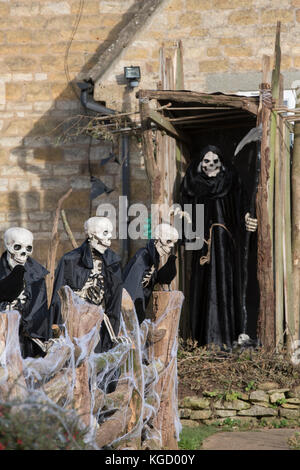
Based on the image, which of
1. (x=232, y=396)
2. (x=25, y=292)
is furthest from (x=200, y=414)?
(x=25, y=292)

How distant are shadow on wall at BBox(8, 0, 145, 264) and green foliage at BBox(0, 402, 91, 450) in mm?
6617

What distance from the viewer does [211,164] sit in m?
9.05

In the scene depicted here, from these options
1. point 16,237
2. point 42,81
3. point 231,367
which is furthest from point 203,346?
point 42,81

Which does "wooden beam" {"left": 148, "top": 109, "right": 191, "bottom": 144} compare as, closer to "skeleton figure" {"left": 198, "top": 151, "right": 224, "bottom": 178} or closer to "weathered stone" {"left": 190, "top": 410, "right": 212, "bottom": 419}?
"skeleton figure" {"left": 198, "top": 151, "right": 224, "bottom": 178}

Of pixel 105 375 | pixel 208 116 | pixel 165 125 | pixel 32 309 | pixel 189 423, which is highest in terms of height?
pixel 208 116

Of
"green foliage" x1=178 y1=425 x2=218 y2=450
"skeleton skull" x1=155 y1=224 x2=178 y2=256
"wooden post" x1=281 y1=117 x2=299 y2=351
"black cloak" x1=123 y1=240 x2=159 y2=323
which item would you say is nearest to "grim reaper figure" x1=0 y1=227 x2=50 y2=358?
"black cloak" x1=123 y1=240 x2=159 y2=323

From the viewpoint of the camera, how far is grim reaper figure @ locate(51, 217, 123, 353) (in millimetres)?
6977

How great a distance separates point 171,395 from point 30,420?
262 cm

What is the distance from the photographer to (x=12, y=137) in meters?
10.9

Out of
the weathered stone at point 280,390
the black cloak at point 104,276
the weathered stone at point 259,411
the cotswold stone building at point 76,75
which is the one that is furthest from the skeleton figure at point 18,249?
the cotswold stone building at point 76,75

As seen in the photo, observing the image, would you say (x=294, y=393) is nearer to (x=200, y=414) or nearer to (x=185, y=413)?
(x=200, y=414)

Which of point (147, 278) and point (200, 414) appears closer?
point (200, 414)

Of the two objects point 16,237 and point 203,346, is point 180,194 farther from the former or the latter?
point 16,237

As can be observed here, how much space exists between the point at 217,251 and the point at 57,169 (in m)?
2.66
